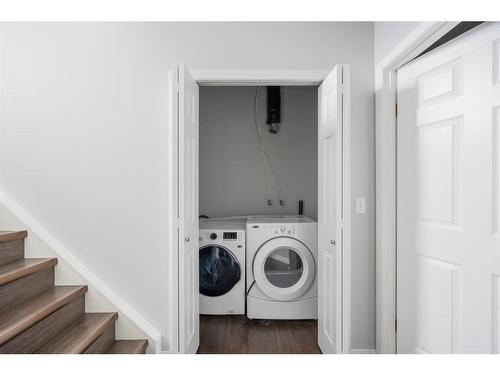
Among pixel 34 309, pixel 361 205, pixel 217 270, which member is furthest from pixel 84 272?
pixel 361 205

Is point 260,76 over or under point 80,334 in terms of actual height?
over

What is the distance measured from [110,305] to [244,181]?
201cm

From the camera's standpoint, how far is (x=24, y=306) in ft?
5.48

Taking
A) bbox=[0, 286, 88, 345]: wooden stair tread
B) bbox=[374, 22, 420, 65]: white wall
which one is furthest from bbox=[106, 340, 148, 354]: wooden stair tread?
bbox=[374, 22, 420, 65]: white wall

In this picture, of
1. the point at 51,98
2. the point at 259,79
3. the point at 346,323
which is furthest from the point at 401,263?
the point at 51,98

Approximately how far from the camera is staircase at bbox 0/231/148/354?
1.49m

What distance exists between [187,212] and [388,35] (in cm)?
165

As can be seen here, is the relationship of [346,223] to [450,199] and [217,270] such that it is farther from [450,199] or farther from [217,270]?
[217,270]

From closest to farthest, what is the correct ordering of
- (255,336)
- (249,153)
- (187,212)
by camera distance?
(187,212)
(255,336)
(249,153)

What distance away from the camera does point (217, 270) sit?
9.46ft

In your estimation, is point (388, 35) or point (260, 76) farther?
point (260, 76)

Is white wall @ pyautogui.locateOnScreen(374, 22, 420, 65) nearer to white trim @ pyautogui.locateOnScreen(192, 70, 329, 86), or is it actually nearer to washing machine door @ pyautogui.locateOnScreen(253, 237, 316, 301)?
white trim @ pyautogui.locateOnScreen(192, 70, 329, 86)

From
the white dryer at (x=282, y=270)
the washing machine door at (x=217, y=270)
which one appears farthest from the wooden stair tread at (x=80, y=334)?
the white dryer at (x=282, y=270)
